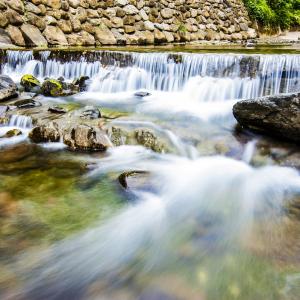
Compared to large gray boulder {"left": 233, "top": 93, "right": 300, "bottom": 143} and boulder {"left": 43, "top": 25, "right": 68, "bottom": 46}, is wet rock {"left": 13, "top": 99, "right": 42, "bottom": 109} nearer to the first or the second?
large gray boulder {"left": 233, "top": 93, "right": 300, "bottom": 143}

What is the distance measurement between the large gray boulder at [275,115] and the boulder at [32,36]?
22.6 ft

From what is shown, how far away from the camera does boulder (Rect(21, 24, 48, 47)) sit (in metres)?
9.34

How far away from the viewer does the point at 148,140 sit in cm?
460

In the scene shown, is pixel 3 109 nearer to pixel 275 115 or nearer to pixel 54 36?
pixel 275 115

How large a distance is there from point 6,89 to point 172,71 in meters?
3.25

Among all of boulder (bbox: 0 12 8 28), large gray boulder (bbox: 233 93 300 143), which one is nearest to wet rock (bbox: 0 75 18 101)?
boulder (bbox: 0 12 8 28)

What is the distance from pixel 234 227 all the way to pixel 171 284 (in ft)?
2.97

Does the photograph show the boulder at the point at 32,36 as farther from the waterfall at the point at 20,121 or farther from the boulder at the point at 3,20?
the waterfall at the point at 20,121

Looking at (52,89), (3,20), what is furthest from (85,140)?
(3,20)

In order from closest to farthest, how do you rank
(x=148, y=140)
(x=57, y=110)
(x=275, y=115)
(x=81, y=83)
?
1. (x=275, y=115)
2. (x=148, y=140)
3. (x=57, y=110)
4. (x=81, y=83)

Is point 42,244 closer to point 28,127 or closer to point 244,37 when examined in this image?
point 28,127

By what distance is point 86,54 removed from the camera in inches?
296

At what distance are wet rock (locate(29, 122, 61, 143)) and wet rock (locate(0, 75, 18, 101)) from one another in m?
1.99

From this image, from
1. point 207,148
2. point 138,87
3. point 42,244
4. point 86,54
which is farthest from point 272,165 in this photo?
point 86,54
